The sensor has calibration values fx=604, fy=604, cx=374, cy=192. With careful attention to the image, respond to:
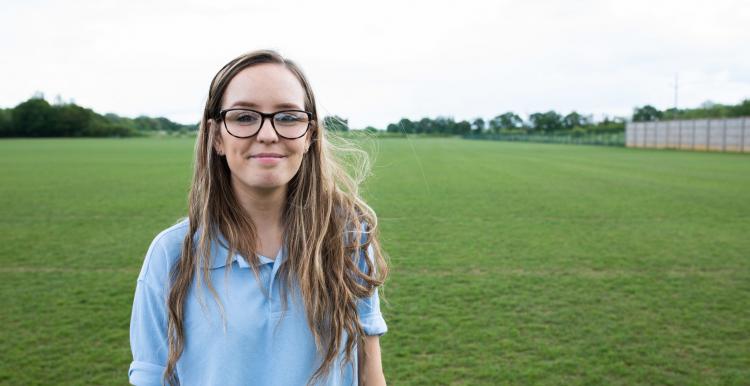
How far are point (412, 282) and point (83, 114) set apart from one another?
3670 inches

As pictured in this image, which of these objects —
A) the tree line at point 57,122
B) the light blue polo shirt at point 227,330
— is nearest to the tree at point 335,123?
the light blue polo shirt at point 227,330

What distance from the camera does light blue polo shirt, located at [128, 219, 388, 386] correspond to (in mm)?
1450

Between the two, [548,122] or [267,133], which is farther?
[548,122]

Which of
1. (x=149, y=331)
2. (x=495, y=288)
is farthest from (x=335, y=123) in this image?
(x=495, y=288)

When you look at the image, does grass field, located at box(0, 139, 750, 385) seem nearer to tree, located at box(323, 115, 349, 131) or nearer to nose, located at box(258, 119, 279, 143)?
tree, located at box(323, 115, 349, 131)

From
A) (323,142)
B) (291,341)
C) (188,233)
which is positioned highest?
(323,142)

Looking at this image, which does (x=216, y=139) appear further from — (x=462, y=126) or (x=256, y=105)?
(x=462, y=126)

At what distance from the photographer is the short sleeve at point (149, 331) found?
4.84 ft

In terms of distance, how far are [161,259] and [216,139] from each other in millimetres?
348

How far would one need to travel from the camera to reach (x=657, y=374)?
4156 mm

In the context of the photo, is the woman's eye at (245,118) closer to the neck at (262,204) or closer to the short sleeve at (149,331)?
Result: the neck at (262,204)

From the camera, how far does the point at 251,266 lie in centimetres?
149

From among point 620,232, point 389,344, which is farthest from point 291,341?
point 620,232

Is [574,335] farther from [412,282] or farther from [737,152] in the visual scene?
[737,152]
